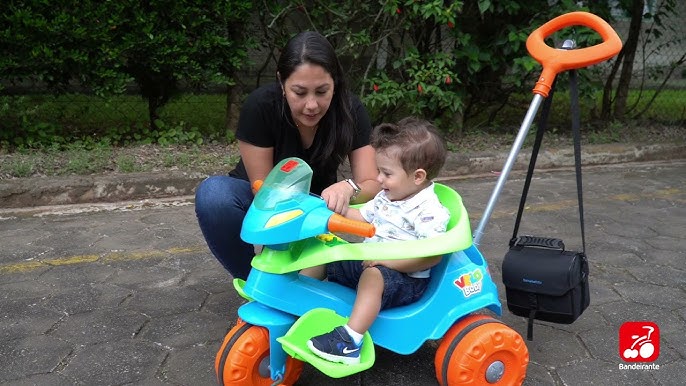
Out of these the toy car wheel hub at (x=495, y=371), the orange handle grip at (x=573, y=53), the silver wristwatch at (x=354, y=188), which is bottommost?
the toy car wheel hub at (x=495, y=371)

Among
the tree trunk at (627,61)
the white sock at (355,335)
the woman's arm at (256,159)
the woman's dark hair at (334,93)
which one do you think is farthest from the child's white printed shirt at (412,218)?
the tree trunk at (627,61)

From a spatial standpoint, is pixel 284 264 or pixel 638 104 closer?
pixel 284 264

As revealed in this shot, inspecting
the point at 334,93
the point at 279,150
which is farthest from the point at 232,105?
the point at 334,93

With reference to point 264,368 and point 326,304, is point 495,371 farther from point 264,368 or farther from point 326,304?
point 264,368

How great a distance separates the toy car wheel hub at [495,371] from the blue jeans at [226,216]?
101 centimetres

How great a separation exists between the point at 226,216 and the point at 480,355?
3.41 ft

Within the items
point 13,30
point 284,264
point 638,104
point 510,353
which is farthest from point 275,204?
point 638,104

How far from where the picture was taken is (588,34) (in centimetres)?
520

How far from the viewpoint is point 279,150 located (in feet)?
8.82

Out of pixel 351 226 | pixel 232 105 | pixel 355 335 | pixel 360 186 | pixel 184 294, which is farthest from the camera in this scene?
pixel 232 105

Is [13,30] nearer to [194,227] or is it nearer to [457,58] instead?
[194,227]

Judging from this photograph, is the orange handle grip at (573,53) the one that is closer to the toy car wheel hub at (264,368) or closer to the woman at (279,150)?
the woman at (279,150)

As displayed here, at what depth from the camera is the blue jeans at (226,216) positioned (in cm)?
256

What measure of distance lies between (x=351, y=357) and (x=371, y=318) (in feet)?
0.42
